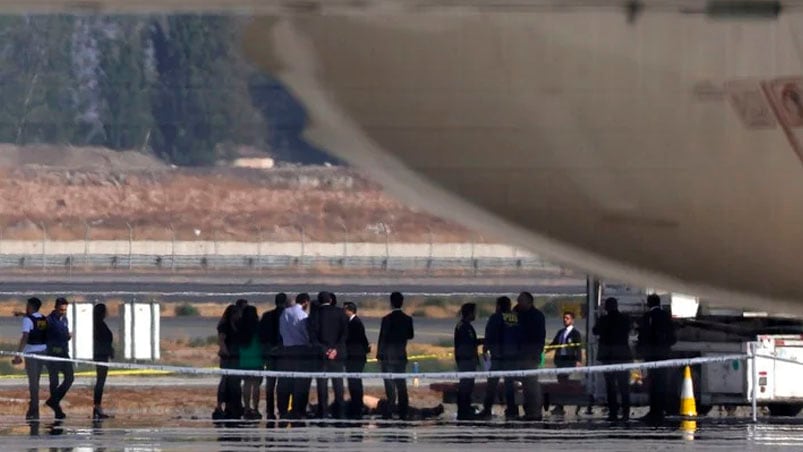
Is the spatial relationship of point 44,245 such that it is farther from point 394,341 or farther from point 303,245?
point 394,341

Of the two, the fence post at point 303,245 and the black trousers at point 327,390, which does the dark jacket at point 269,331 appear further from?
the fence post at point 303,245

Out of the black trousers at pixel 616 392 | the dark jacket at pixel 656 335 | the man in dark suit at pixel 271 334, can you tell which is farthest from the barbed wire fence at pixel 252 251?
the black trousers at pixel 616 392

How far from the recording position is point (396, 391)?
12539 mm

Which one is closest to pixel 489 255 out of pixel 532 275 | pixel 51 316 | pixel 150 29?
pixel 532 275

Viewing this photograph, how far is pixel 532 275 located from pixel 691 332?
6831 millimetres

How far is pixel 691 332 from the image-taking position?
1549 centimetres

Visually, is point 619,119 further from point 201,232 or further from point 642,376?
point 642,376

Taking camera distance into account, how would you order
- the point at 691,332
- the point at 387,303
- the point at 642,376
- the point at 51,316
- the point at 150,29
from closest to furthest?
the point at 150,29 < the point at 387,303 < the point at 51,316 < the point at 642,376 < the point at 691,332

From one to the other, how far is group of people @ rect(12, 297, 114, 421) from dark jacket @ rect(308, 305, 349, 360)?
3.83 feet

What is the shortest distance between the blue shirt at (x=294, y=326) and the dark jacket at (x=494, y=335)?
3.34ft

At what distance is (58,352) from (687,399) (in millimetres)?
7440

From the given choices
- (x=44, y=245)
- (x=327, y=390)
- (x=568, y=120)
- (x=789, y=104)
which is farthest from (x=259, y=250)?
(x=327, y=390)

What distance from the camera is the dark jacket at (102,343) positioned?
10.9 metres

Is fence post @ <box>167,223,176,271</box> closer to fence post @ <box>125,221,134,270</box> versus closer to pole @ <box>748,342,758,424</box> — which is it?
fence post @ <box>125,221,134,270</box>
